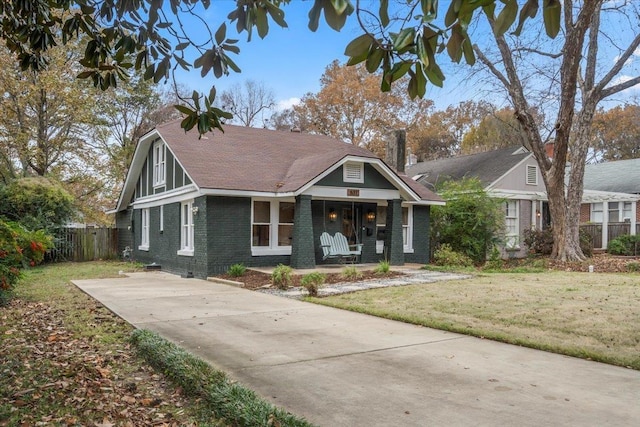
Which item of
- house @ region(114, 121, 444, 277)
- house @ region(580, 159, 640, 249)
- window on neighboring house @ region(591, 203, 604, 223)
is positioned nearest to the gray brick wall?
house @ region(114, 121, 444, 277)

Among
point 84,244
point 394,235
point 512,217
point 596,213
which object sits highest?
point 596,213

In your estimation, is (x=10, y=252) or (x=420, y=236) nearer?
(x=10, y=252)

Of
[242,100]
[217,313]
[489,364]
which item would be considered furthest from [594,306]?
[242,100]

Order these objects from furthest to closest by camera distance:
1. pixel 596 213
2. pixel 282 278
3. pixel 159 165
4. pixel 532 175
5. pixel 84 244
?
pixel 596 213
pixel 532 175
pixel 84 244
pixel 159 165
pixel 282 278

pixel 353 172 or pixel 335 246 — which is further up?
pixel 353 172

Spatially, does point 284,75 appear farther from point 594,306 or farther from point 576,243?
point 576,243

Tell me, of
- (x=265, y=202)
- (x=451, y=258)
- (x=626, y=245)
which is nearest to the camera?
(x=265, y=202)

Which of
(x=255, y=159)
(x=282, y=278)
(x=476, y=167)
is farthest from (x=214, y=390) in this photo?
(x=476, y=167)

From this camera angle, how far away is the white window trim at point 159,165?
17.8m

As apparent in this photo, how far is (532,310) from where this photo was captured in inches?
316

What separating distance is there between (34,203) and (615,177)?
29635 millimetres

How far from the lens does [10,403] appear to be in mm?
3863

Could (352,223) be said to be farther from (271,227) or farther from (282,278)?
(282,278)

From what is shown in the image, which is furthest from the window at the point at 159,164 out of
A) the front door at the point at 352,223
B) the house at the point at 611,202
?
the house at the point at 611,202
